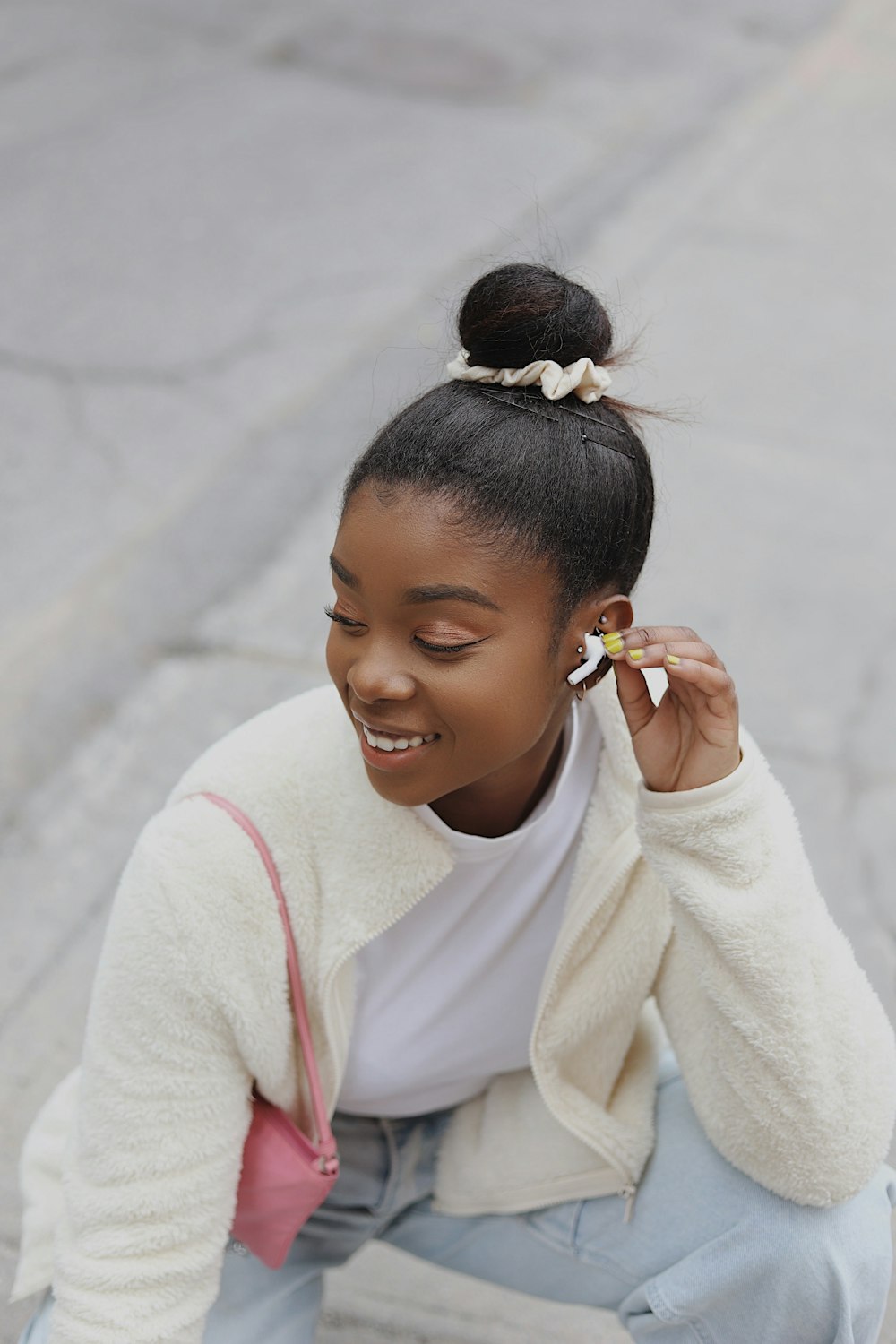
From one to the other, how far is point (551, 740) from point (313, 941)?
341 millimetres

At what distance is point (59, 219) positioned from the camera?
205 inches

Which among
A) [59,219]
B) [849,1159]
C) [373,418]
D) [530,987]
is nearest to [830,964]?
[849,1159]

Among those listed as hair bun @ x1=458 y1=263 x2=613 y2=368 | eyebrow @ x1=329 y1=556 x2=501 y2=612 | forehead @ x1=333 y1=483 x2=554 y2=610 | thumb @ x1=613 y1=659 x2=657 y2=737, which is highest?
hair bun @ x1=458 y1=263 x2=613 y2=368

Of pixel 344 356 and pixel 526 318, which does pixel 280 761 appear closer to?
pixel 526 318

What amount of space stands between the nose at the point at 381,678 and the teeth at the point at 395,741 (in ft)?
0.16

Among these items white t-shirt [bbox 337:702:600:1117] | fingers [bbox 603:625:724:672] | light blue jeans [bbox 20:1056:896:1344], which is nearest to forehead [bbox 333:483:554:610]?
fingers [bbox 603:625:724:672]

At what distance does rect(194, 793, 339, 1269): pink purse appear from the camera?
5.24ft

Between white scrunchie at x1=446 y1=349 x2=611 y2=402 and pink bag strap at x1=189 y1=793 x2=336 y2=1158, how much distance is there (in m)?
0.50

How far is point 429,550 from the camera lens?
4.50 feet

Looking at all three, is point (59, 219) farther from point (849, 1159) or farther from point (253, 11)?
point (849, 1159)

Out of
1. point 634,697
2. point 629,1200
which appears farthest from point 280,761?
point 629,1200

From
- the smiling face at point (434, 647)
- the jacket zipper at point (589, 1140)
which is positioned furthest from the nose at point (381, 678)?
the jacket zipper at point (589, 1140)

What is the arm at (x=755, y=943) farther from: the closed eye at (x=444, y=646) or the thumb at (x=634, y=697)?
the closed eye at (x=444, y=646)

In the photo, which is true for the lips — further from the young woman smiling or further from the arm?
the arm
